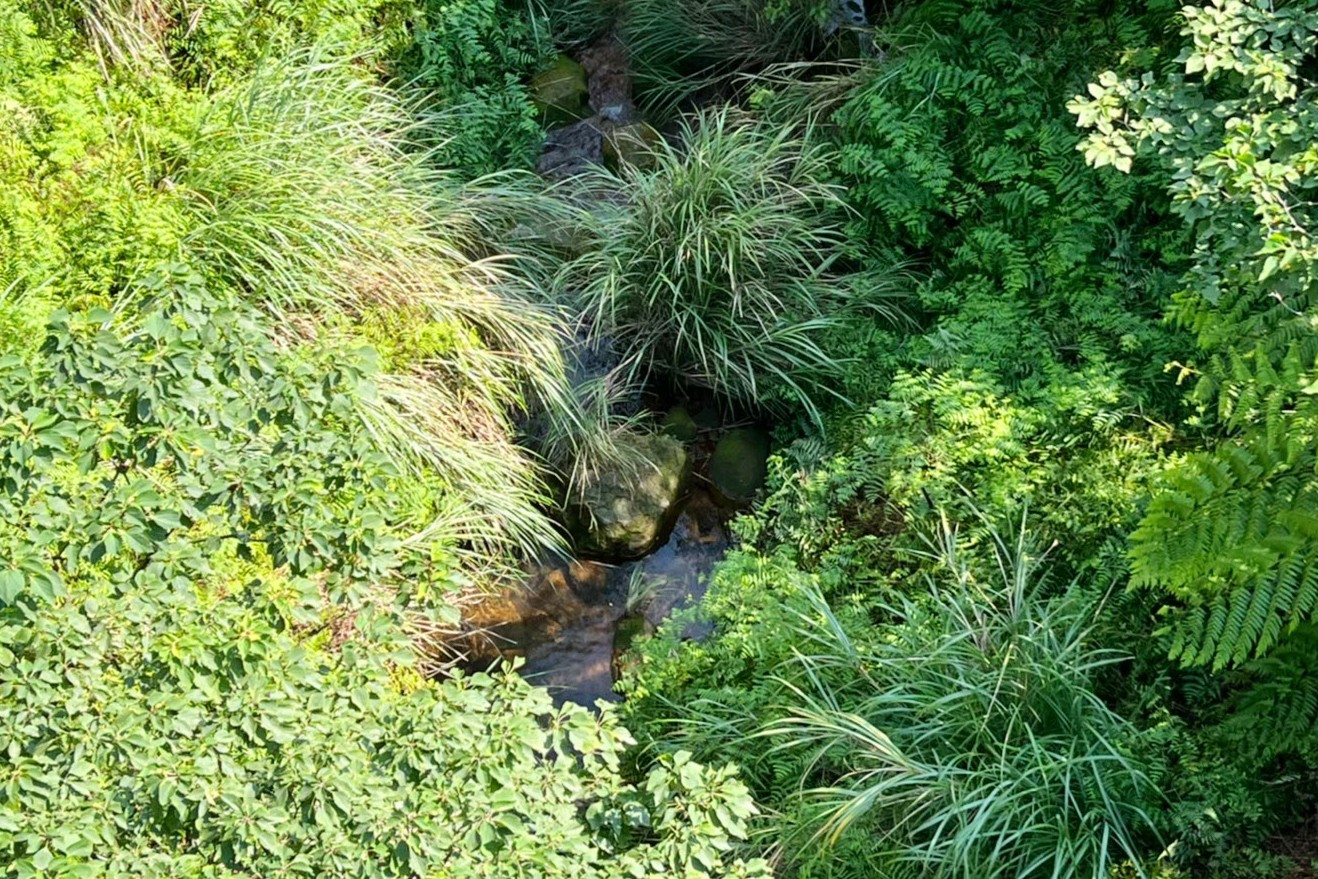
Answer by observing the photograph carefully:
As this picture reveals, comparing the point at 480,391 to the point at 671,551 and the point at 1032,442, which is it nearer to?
the point at 671,551

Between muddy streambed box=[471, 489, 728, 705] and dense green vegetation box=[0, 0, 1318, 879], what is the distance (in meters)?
0.20

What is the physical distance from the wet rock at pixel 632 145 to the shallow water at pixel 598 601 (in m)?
1.95

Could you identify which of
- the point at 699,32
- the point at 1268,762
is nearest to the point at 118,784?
the point at 1268,762

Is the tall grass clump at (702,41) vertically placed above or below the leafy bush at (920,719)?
above

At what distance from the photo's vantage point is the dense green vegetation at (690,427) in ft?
7.27

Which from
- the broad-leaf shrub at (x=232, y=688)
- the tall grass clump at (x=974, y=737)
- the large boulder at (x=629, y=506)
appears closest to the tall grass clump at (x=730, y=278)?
the large boulder at (x=629, y=506)

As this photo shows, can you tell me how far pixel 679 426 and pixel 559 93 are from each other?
232 cm

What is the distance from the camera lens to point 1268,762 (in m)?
3.12

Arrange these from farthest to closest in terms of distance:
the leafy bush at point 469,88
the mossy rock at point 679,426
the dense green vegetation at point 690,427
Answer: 1. the leafy bush at point 469,88
2. the mossy rock at point 679,426
3. the dense green vegetation at point 690,427

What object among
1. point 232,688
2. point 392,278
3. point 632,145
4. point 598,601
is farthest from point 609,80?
point 232,688

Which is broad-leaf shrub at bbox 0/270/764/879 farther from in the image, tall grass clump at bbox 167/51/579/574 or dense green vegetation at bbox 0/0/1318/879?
tall grass clump at bbox 167/51/579/574

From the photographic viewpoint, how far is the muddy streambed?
189 inches

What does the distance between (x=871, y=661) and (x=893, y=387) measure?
1.24 meters

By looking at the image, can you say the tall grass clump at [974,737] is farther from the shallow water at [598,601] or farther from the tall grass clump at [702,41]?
the tall grass clump at [702,41]
